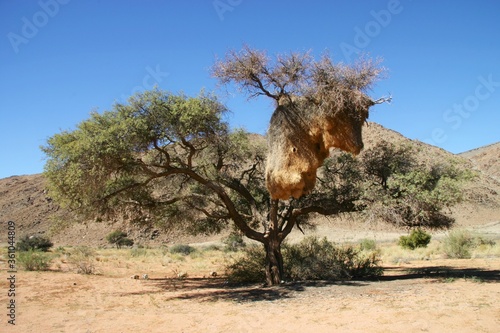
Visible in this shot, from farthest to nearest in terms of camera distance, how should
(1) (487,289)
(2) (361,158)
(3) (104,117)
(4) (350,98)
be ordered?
(2) (361,158)
(3) (104,117)
(1) (487,289)
(4) (350,98)

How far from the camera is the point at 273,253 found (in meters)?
14.6

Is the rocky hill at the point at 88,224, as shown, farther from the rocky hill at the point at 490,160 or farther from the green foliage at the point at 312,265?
the green foliage at the point at 312,265

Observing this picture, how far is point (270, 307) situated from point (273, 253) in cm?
418

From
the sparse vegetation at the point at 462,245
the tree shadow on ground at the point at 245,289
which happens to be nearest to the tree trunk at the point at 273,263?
the tree shadow on ground at the point at 245,289

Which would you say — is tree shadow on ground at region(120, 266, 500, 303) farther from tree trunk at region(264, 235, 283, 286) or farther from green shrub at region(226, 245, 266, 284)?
green shrub at region(226, 245, 266, 284)

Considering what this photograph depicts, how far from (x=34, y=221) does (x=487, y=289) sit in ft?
185

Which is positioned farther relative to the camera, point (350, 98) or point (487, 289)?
point (487, 289)

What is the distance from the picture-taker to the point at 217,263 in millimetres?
26156

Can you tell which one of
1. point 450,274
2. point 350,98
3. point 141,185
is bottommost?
point 450,274

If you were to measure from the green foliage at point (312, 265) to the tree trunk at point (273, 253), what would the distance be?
111cm

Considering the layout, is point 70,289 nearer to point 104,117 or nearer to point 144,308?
point 144,308

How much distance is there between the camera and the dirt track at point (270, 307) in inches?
328

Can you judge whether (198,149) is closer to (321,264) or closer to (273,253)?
(273,253)

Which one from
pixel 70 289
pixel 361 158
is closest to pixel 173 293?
pixel 70 289
